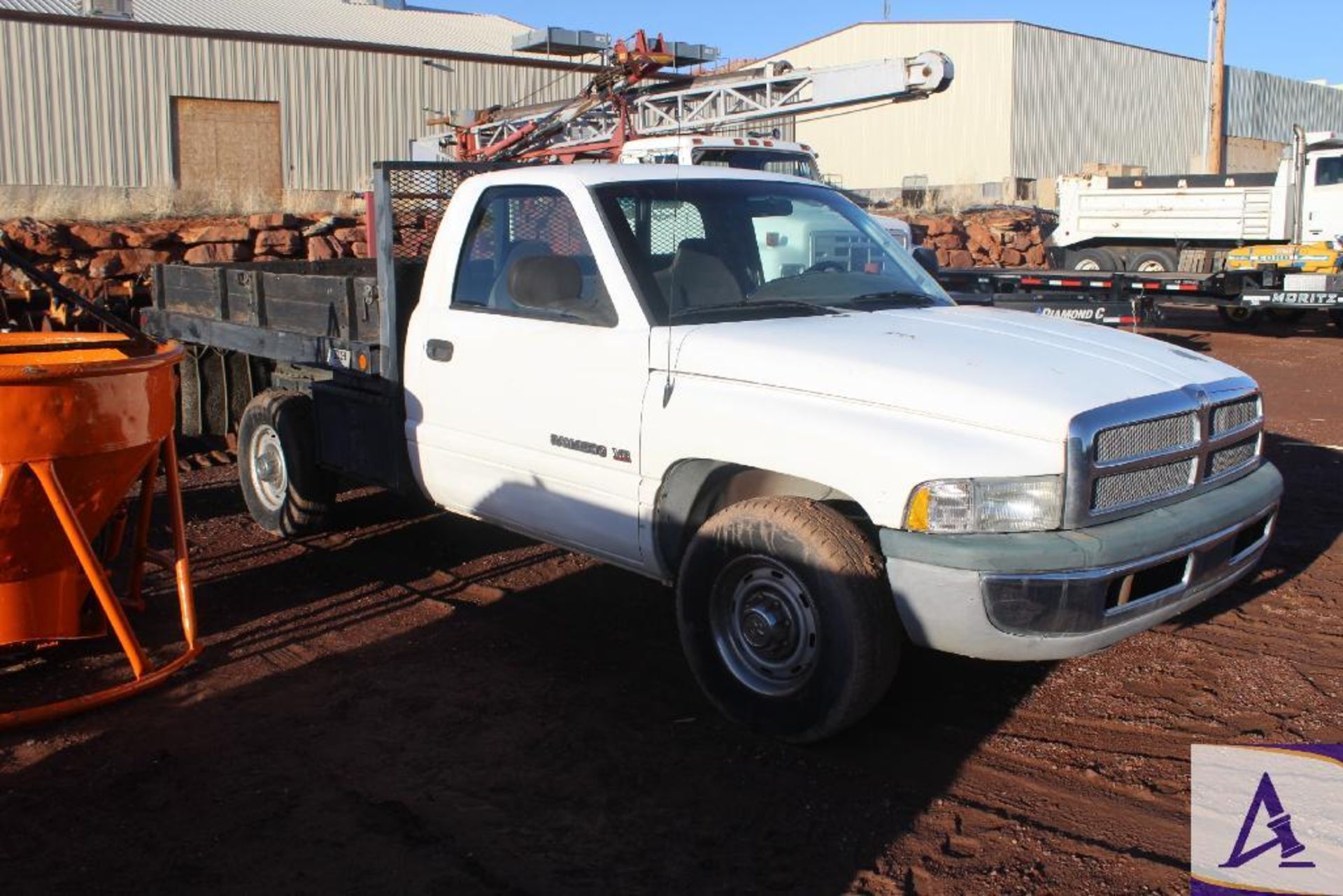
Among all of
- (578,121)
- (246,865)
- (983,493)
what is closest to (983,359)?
(983,493)

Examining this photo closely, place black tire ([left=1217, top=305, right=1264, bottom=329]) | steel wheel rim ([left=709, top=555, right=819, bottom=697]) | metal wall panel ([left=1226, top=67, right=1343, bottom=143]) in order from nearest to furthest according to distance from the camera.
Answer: steel wheel rim ([left=709, top=555, right=819, bottom=697]) < black tire ([left=1217, top=305, right=1264, bottom=329]) < metal wall panel ([left=1226, top=67, right=1343, bottom=143])

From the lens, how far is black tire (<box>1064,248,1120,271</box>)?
22.6m

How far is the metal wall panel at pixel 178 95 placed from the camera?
2617 cm

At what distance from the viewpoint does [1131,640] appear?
5504 millimetres

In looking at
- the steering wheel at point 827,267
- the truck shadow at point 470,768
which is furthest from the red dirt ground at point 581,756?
the steering wheel at point 827,267

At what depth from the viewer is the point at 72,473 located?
480cm

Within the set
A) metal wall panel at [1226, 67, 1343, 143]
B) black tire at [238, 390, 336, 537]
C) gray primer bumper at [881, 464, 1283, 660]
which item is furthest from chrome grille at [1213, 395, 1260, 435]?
metal wall panel at [1226, 67, 1343, 143]

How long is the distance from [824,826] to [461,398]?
265 cm

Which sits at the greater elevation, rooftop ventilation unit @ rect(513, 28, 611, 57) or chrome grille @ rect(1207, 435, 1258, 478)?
rooftop ventilation unit @ rect(513, 28, 611, 57)

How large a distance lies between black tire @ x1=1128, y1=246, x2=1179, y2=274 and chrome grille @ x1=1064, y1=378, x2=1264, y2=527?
18.5 m

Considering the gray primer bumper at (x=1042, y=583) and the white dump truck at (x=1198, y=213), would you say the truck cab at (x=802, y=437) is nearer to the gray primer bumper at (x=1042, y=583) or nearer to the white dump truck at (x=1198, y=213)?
the gray primer bumper at (x=1042, y=583)

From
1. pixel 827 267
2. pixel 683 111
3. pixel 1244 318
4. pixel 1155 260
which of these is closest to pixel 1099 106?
pixel 1155 260

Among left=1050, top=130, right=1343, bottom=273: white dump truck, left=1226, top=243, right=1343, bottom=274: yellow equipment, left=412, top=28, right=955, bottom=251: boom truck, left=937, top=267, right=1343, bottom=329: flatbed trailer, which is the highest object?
left=412, top=28, right=955, bottom=251: boom truck

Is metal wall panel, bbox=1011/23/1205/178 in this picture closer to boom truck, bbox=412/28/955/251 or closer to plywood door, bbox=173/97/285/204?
plywood door, bbox=173/97/285/204
